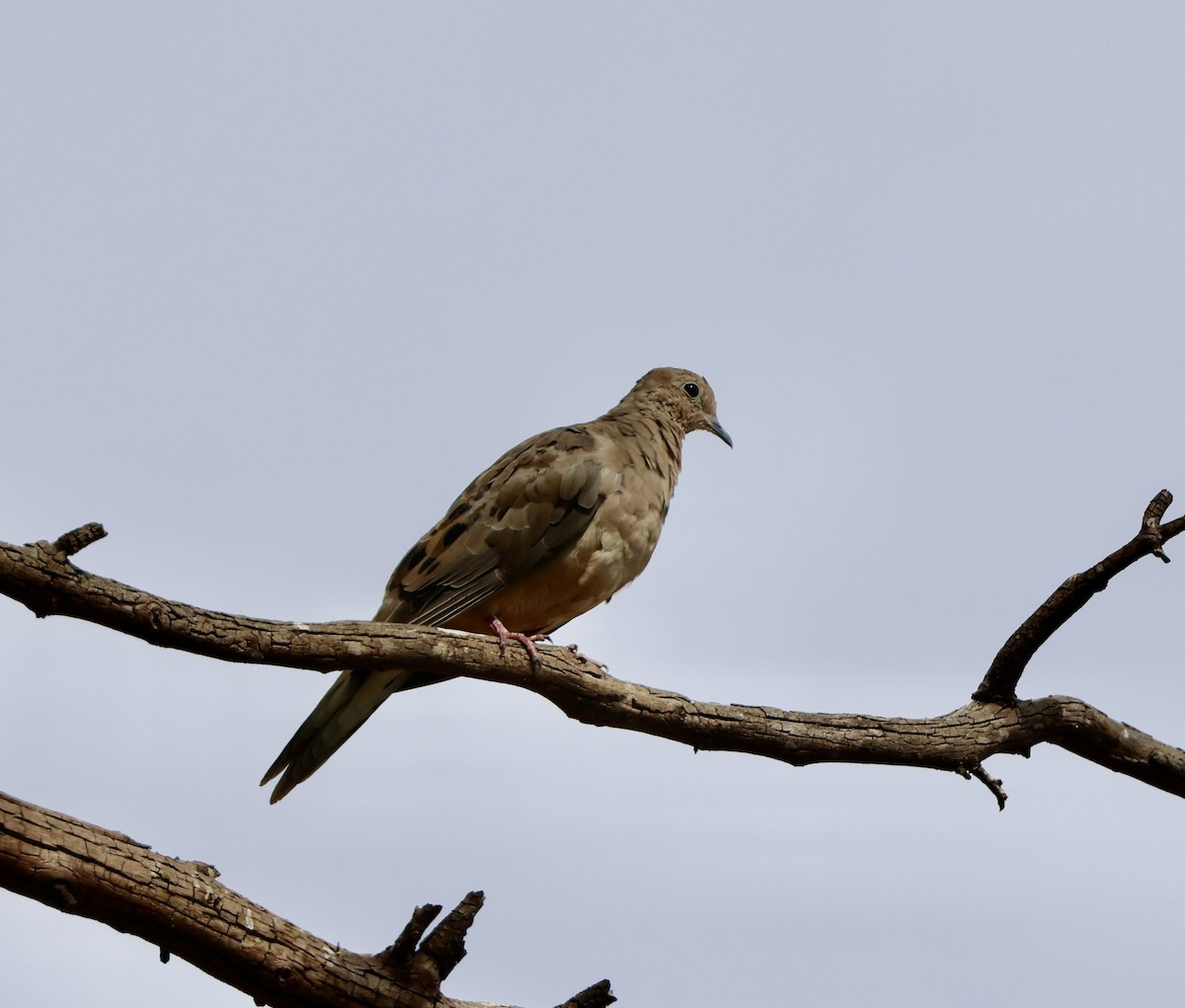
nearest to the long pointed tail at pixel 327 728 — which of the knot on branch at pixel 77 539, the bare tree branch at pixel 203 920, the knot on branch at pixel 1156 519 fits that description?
the bare tree branch at pixel 203 920

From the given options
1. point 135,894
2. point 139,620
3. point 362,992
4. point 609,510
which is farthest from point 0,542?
point 609,510

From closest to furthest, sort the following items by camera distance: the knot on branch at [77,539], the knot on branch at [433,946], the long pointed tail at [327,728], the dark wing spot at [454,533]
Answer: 1. the knot on branch at [77,539]
2. the knot on branch at [433,946]
3. the long pointed tail at [327,728]
4. the dark wing spot at [454,533]

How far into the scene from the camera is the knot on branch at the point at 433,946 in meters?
3.75

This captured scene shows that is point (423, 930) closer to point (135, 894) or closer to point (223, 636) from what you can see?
point (135, 894)

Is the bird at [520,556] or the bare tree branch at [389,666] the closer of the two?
the bare tree branch at [389,666]

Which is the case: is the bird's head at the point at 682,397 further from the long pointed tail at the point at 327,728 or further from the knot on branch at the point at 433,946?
the knot on branch at the point at 433,946

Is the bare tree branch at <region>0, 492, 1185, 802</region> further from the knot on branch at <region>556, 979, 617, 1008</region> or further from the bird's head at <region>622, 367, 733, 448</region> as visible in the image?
the bird's head at <region>622, 367, 733, 448</region>

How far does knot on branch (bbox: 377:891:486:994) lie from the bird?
1.20m

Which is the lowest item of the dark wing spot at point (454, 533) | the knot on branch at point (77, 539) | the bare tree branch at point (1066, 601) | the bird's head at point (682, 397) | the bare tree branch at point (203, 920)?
the bare tree branch at point (203, 920)

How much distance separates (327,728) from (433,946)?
4.23ft

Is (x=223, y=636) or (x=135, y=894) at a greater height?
(x=223, y=636)

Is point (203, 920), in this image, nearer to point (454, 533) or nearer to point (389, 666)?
point (389, 666)

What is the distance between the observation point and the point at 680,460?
6.29 meters

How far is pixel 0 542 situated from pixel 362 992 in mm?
1550
